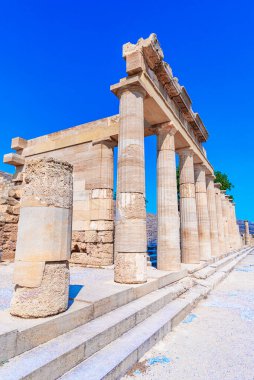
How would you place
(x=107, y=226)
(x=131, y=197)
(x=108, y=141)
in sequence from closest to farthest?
1. (x=131, y=197)
2. (x=107, y=226)
3. (x=108, y=141)

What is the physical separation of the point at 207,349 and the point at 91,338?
2051 mm

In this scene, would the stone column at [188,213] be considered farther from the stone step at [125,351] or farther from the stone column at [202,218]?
the stone step at [125,351]

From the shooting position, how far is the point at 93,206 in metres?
11.1

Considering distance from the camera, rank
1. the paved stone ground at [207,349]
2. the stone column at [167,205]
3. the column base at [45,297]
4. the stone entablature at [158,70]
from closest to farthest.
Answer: the paved stone ground at [207,349], the column base at [45,297], the stone entablature at [158,70], the stone column at [167,205]

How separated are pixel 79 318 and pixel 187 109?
10.9 metres

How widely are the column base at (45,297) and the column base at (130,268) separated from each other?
2802 millimetres

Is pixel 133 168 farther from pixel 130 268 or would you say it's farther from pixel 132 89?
pixel 130 268

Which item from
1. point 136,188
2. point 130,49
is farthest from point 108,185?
point 130,49

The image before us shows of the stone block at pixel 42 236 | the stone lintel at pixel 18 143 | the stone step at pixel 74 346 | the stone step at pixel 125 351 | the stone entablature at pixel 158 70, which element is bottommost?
the stone step at pixel 125 351

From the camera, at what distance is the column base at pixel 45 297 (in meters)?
3.52

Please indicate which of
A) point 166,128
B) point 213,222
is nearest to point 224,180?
point 213,222

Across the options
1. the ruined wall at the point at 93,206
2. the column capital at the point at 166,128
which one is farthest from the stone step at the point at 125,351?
the column capital at the point at 166,128

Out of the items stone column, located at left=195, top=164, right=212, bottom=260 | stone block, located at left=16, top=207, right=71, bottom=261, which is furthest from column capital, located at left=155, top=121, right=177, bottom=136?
stone block, located at left=16, top=207, right=71, bottom=261

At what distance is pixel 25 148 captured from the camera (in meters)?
14.2
